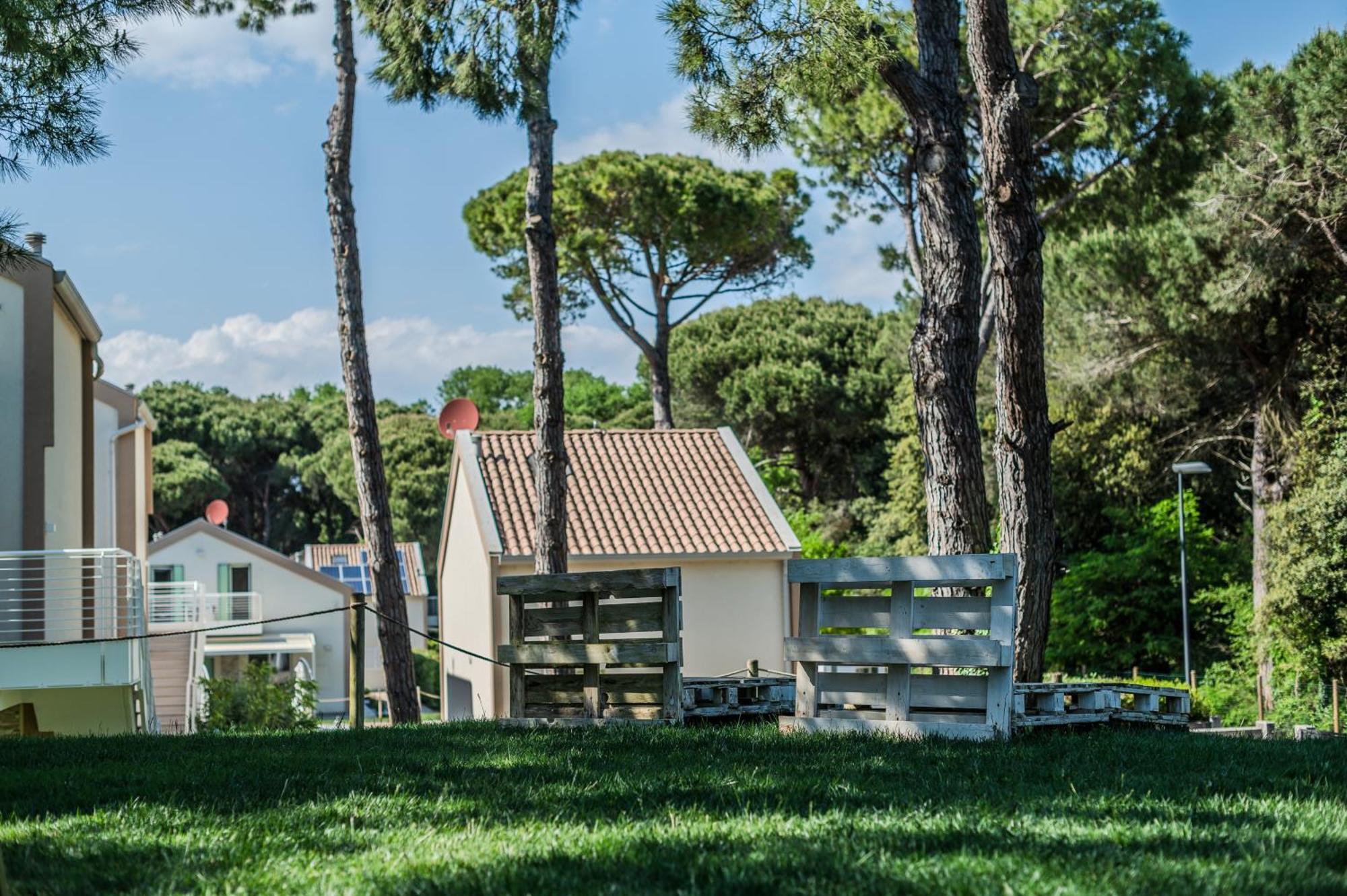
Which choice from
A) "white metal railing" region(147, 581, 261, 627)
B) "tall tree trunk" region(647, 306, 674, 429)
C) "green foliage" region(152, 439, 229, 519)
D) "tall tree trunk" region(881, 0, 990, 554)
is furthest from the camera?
"green foliage" region(152, 439, 229, 519)

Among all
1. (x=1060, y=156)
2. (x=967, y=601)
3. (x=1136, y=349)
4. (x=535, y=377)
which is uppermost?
(x=1060, y=156)

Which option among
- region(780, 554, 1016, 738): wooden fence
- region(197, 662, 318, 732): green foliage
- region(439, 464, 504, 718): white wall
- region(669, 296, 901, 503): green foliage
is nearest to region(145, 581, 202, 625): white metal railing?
region(439, 464, 504, 718): white wall

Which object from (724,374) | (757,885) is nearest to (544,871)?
(757,885)

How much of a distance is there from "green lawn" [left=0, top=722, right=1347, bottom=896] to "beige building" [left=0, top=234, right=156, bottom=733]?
6.83 meters

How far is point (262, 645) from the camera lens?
4181cm

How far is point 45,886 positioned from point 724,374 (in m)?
38.4

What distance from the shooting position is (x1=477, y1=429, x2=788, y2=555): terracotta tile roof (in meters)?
23.8

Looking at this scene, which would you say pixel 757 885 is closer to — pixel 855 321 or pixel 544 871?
pixel 544 871

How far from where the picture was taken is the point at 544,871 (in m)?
4.21

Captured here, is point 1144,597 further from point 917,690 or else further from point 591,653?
point 917,690

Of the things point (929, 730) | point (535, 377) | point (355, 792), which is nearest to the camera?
point (355, 792)

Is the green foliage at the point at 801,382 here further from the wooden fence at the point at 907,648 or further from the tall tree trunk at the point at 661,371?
the wooden fence at the point at 907,648

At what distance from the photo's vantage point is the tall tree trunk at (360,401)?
16812 millimetres

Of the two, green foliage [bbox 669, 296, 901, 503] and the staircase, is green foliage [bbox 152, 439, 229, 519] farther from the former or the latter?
the staircase
